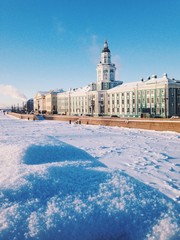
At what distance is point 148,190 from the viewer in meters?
4.96

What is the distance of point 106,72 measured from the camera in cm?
6738

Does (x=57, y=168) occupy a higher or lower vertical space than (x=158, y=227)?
higher

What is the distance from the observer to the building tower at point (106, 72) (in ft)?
218

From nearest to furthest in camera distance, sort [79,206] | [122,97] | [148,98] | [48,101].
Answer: [79,206], [148,98], [122,97], [48,101]

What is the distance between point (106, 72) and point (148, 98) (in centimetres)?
1906

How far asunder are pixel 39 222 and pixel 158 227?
71.7 inches

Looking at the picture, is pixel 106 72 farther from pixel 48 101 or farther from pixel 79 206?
pixel 79 206

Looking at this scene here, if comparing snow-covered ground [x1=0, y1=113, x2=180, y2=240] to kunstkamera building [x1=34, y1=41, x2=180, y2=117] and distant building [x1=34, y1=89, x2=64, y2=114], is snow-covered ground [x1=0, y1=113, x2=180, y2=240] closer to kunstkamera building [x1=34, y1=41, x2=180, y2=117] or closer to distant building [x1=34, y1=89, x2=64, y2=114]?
kunstkamera building [x1=34, y1=41, x2=180, y2=117]

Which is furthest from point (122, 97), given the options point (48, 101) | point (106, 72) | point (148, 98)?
point (48, 101)

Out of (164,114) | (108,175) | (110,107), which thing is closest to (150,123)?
(164,114)

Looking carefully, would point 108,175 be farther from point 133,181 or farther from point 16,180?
point 16,180

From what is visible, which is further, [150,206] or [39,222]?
[150,206]

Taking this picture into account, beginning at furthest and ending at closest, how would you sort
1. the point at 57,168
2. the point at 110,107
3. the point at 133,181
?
the point at 110,107
the point at 57,168
the point at 133,181

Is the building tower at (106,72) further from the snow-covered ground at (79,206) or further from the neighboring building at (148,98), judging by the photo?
the snow-covered ground at (79,206)
